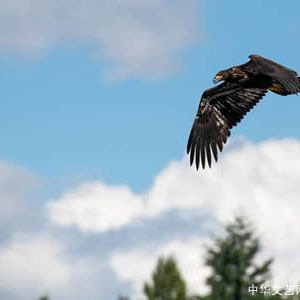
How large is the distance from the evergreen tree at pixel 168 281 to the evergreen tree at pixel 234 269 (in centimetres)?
146

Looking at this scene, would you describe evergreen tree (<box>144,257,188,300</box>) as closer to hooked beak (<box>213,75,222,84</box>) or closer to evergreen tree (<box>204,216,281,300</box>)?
evergreen tree (<box>204,216,281,300</box>)

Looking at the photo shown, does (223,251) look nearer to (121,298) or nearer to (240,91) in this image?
(121,298)

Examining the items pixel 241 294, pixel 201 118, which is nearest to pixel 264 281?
pixel 241 294

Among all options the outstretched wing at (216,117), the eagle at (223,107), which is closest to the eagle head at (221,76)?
the eagle at (223,107)

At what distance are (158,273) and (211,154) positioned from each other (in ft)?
165

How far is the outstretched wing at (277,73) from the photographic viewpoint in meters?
28.9

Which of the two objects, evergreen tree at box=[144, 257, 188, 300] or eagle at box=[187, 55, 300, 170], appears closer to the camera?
eagle at box=[187, 55, 300, 170]

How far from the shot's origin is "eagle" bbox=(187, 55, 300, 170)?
3142 centimetres

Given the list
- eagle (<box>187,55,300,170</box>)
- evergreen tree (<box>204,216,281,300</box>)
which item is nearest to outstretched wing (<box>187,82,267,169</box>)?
eagle (<box>187,55,300,170</box>)

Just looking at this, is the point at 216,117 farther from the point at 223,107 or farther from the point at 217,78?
the point at 217,78

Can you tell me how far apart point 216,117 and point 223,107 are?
0.23m

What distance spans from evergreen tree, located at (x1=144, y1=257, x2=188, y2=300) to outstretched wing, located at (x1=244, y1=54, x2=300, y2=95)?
5081 centimetres

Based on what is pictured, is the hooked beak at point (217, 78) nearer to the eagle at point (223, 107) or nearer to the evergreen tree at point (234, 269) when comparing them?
the eagle at point (223, 107)

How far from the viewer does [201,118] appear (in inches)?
1287
